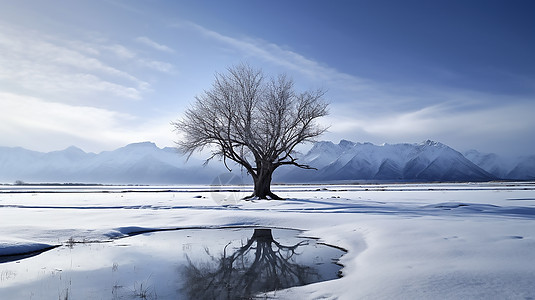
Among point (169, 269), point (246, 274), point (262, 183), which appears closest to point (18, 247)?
point (169, 269)

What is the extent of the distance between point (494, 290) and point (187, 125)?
100.0 ft

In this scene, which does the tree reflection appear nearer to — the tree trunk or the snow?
the snow

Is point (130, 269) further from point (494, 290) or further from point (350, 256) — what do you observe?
point (494, 290)

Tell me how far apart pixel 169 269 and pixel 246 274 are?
6.76ft

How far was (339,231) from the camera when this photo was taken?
14.4 m

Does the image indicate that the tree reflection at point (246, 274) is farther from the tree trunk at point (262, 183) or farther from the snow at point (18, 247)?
the tree trunk at point (262, 183)

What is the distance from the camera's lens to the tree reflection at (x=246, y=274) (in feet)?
22.7

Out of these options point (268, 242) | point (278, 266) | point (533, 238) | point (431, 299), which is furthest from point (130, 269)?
point (533, 238)

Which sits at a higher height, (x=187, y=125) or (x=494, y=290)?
(x=187, y=125)

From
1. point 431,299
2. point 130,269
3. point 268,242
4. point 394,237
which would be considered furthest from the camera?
point 268,242

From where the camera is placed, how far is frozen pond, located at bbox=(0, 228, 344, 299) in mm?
6918

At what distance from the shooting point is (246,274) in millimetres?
8266

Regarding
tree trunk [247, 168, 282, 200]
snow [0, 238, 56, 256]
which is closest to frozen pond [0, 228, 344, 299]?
snow [0, 238, 56, 256]

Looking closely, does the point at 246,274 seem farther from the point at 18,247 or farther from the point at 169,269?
the point at 18,247
